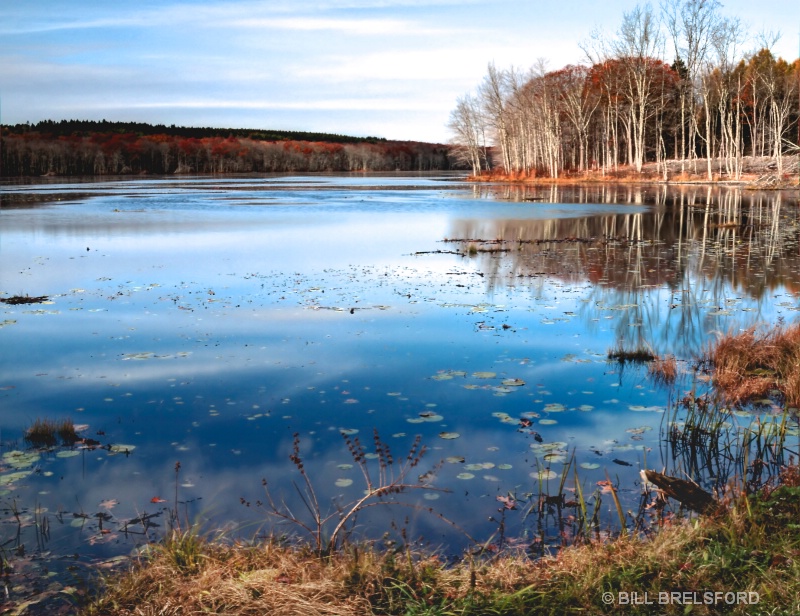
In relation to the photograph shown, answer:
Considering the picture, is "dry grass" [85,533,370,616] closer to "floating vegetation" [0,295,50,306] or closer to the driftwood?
Result: the driftwood

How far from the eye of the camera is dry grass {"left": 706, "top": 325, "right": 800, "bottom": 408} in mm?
8297

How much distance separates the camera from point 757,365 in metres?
9.24

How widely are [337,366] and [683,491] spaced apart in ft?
15.7

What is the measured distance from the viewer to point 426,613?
4.37 meters

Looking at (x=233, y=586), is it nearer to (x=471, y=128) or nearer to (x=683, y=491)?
(x=683, y=491)

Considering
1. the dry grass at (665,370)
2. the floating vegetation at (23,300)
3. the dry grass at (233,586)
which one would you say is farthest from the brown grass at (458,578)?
the floating vegetation at (23,300)

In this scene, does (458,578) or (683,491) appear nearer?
(458,578)

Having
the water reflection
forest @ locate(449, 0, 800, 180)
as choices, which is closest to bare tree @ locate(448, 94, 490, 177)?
forest @ locate(449, 0, 800, 180)

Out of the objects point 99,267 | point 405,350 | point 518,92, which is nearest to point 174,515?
point 405,350

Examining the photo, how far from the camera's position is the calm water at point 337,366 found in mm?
6188

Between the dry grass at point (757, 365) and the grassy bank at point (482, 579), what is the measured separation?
132 inches

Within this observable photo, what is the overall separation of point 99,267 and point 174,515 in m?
14.6

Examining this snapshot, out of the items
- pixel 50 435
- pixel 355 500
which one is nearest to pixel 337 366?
pixel 50 435

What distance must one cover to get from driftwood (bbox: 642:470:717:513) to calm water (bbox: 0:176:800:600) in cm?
26
